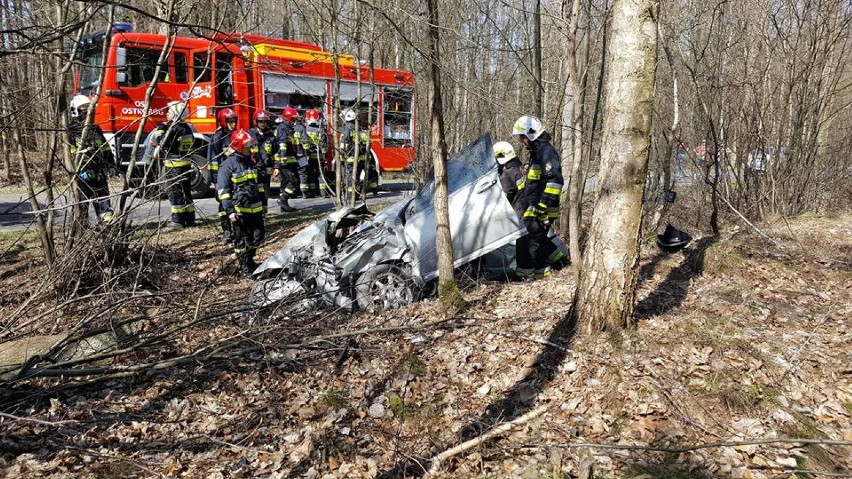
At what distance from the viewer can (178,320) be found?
15.2ft

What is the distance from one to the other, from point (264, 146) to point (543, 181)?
5.18 meters

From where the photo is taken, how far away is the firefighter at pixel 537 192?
6.48 metres

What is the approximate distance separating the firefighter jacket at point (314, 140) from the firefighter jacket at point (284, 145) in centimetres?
30

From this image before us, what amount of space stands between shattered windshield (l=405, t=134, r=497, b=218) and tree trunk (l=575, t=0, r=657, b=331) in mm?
1841

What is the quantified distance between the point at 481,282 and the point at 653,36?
3008 mm

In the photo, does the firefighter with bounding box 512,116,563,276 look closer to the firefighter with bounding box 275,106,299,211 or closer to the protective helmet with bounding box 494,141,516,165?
the protective helmet with bounding box 494,141,516,165

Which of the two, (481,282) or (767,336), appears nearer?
(767,336)

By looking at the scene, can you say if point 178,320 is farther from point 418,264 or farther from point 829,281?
point 829,281

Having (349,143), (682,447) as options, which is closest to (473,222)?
(682,447)

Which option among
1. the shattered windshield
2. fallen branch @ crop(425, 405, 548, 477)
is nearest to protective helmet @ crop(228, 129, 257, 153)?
the shattered windshield

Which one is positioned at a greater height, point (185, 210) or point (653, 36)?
point (653, 36)

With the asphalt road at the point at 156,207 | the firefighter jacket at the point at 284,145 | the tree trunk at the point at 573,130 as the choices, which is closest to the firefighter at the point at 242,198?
the asphalt road at the point at 156,207

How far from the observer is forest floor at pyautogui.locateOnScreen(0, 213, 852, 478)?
10.6ft

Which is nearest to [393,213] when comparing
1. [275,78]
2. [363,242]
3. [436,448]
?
[363,242]
